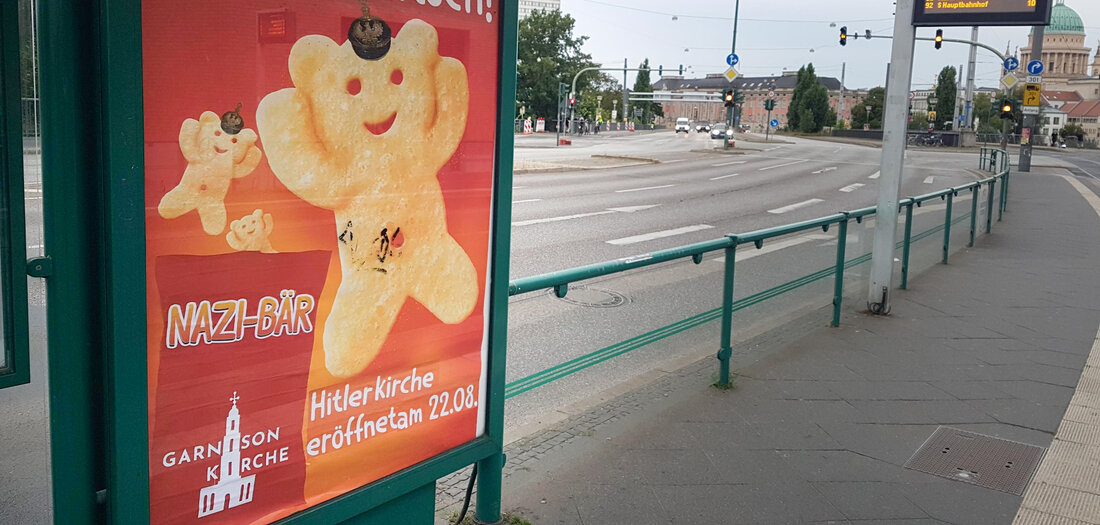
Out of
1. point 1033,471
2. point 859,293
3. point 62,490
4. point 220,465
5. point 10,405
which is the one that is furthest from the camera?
point 859,293

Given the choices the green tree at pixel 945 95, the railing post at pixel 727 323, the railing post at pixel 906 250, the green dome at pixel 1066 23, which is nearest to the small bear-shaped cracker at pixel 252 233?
the railing post at pixel 727 323

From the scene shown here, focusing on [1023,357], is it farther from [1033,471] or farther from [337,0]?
[337,0]

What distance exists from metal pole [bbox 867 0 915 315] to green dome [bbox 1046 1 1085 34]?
154m

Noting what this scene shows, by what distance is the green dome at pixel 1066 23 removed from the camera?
467ft

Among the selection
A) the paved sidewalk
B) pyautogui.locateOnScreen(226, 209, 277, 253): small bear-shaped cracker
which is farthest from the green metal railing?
pyautogui.locateOnScreen(226, 209, 277, 253): small bear-shaped cracker

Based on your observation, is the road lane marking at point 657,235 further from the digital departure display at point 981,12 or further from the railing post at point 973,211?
the digital departure display at point 981,12

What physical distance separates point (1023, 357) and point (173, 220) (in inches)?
268

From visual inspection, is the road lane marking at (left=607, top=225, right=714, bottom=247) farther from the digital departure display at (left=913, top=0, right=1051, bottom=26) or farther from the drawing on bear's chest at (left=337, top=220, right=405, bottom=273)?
the drawing on bear's chest at (left=337, top=220, right=405, bottom=273)

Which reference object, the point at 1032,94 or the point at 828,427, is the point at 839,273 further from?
the point at 1032,94

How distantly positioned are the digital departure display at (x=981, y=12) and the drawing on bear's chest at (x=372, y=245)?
6600 millimetres

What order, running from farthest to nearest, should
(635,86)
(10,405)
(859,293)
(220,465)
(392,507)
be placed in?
(635,86), (859,293), (392,507), (10,405), (220,465)

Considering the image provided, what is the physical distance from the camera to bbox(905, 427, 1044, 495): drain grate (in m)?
4.51

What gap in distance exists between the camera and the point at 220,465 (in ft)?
7.61

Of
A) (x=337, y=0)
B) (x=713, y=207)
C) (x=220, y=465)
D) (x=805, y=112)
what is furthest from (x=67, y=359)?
(x=805, y=112)
